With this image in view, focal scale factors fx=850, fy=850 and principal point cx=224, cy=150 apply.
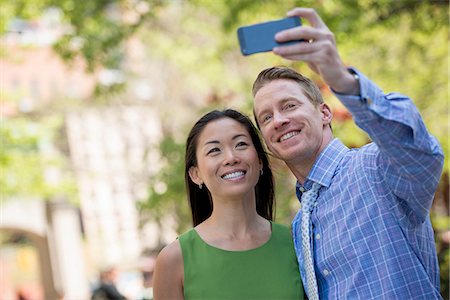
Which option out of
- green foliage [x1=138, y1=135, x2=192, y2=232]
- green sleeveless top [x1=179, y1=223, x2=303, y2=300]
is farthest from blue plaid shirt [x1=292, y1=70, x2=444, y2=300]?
green foliage [x1=138, y1=135, x2=192, y2=232]

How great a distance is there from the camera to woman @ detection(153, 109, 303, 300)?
8.54 ft

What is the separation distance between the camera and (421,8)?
22.1ft

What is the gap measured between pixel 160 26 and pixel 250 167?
35.6 ft

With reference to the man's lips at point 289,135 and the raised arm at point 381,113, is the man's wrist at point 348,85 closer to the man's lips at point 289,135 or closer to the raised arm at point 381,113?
the raised arm at point 381,113

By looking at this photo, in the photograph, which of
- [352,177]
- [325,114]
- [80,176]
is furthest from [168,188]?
[80,176]

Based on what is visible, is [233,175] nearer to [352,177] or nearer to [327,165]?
[327,165]

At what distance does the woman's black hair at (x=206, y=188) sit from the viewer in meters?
2.76

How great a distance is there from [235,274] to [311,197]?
36 centimetres

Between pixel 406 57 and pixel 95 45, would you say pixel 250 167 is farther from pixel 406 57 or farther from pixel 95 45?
pixel 406 57

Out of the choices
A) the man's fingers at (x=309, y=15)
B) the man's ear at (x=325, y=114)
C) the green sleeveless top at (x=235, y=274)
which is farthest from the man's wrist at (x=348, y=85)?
the green sleeveless top at (x=235, y=274)

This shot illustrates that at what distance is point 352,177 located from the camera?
2.34m

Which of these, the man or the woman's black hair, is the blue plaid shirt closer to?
the man

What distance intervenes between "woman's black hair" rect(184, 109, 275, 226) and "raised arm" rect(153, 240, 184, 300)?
0.29 m

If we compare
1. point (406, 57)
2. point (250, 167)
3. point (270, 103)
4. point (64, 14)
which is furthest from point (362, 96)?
point (406, 57)
